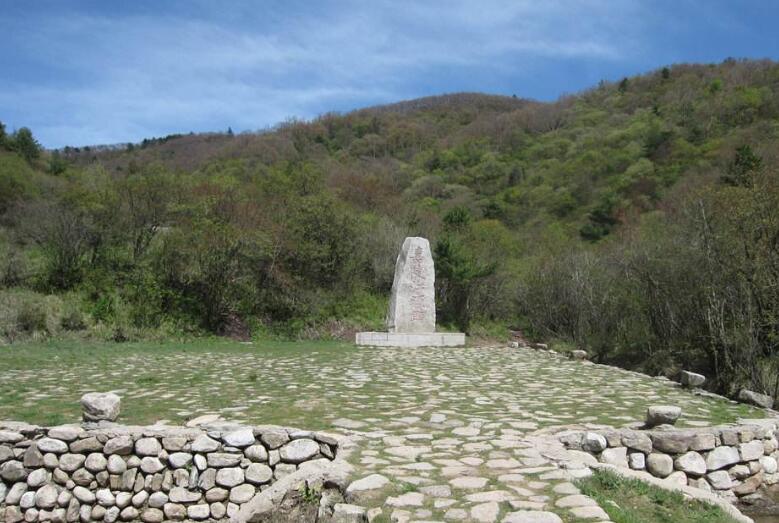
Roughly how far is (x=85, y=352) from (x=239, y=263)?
738cm

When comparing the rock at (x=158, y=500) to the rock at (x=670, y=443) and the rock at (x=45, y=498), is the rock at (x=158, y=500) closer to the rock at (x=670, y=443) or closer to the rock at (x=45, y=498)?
the rock at (x=45, y=498)

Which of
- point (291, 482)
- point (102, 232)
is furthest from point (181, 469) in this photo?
point (102, 232)

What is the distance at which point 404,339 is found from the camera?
649 inches

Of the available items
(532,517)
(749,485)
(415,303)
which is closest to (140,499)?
(532,517)

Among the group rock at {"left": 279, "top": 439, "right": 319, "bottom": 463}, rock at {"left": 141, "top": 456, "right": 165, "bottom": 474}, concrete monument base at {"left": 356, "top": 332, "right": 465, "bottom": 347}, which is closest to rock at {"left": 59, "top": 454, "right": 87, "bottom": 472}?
rock at {"left": 141, "top": 456, "right": 165, "bottom": 474}

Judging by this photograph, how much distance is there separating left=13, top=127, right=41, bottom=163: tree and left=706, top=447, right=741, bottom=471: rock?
45239mm

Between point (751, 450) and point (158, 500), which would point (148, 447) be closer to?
point (158, 500)

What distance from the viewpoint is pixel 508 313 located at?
Answer: 2384 cm

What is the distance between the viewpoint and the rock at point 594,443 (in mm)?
5219

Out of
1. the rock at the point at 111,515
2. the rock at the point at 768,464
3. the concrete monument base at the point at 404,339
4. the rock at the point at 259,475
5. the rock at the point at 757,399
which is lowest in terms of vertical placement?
the concrete monument base at the point at 404,339

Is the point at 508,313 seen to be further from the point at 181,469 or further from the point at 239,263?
the point at 181,469

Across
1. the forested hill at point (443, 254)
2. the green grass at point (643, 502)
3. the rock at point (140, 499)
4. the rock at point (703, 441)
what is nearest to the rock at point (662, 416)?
the rock at point (703, 441)

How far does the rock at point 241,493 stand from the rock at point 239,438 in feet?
1.09

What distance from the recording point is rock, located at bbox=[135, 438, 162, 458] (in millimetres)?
5109
